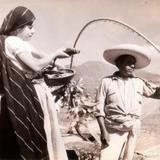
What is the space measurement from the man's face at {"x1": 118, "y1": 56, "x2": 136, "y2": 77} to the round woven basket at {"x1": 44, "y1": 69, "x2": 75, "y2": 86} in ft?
0.70

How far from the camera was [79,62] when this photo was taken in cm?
374

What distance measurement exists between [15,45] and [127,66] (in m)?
0.49

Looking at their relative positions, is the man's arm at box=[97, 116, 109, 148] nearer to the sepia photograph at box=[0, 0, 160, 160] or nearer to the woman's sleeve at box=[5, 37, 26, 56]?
the sepia photograph at box=[0, 0, 160, 160]

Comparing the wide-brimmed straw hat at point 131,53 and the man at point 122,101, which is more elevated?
the wide-brimmed straw hat at point 131,53

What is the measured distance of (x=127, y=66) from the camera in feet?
12.1

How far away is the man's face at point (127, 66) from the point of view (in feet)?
12.1

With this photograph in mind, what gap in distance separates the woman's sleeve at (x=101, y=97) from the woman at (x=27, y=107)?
192 mm

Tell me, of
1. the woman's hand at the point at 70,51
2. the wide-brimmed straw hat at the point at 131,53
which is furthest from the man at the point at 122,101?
the woman's hand at the point at 70,51

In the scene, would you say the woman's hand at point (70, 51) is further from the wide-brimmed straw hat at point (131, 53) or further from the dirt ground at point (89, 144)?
the dirt ground at point (89, 144)

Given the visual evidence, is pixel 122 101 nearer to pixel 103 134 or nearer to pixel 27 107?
pixel 103 134

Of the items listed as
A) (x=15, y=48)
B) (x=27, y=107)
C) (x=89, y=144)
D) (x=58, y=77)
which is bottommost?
(x=89, y=144)

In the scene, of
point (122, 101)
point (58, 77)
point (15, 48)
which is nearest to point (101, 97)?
point (122, 101)

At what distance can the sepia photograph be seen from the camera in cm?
363

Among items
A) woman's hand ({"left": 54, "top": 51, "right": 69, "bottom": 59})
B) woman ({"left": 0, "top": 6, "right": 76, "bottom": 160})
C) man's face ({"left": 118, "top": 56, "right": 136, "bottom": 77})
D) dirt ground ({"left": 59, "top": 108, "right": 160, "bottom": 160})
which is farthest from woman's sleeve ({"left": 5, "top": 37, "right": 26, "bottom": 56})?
man's face ({"left": 118, "top": 56, "right": 136, "bottom": 77})
